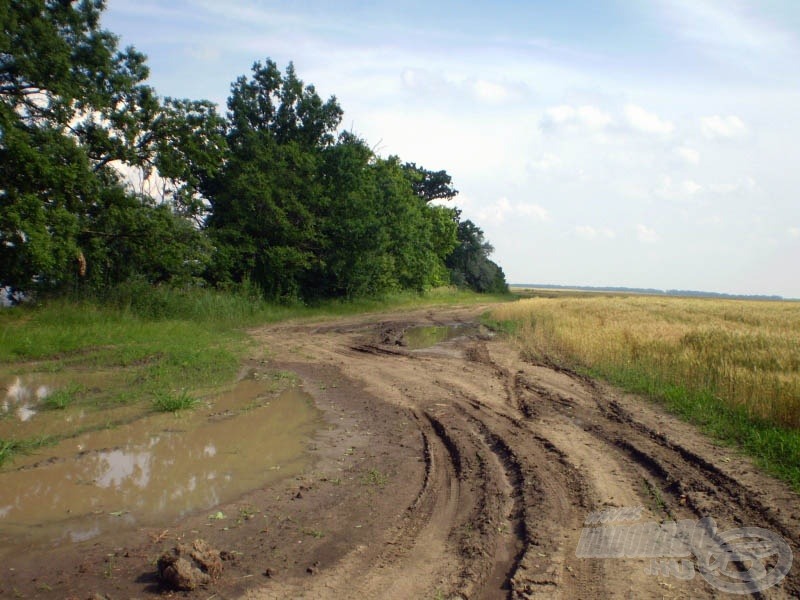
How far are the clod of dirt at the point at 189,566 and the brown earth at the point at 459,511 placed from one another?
70 mm

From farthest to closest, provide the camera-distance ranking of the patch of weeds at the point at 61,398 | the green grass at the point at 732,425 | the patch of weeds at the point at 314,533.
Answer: the patch of weeds at the point at 61,398 < the green grass at the point at 732,425 < the patch of weeds at the point at 314,533

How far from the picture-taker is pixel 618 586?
3975mm

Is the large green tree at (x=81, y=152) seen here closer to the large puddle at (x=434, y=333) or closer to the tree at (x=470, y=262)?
the large puddle at (x=434, y=333)

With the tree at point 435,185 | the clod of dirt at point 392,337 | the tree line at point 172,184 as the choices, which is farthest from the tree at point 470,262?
the clod of dirt at point 392,337

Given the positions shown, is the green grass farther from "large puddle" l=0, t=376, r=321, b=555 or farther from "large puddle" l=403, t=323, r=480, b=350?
"large puddle" l=403, t=323, r=480, b=350

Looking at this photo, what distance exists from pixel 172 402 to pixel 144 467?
2.19 meters

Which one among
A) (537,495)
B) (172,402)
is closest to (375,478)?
(537,495)

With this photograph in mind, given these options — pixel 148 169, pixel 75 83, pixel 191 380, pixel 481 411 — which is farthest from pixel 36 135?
pixel 481 411

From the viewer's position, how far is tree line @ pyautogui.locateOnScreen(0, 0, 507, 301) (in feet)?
48.8

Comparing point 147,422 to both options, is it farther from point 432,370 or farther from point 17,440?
point 432,370

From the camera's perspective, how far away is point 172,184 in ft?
67.2

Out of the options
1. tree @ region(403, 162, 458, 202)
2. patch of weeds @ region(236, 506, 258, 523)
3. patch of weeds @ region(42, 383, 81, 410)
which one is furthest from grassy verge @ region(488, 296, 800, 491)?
tree @ region(403, 162, 458, 202)

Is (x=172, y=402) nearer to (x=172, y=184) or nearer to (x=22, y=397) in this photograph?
(x=22, y=397)

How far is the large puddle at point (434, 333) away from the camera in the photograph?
18.5 metres
